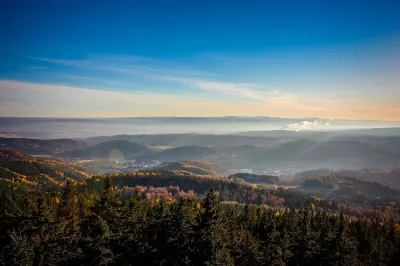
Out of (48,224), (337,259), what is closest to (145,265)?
(48,224)

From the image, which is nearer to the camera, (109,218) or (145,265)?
(109,218)

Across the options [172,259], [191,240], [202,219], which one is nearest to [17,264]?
[172,259]

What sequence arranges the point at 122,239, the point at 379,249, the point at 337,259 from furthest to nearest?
the point at 379,249, the point at 337,259, the point at 122,239

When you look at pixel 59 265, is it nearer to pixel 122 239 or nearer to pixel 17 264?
pixel 17 264

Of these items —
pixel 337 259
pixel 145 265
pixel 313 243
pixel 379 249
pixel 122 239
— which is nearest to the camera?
pixel 122 239

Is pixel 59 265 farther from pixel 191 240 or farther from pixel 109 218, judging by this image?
pixel 191 240

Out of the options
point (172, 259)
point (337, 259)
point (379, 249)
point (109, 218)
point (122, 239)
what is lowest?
point (379, 249)

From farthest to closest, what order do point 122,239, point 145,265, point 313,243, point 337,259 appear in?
point 313,243 → point 337,259 → point 145,265 → point 122,239

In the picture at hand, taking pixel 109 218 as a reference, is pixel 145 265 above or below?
below

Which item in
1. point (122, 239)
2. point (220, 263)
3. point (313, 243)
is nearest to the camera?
point (220, 263)
